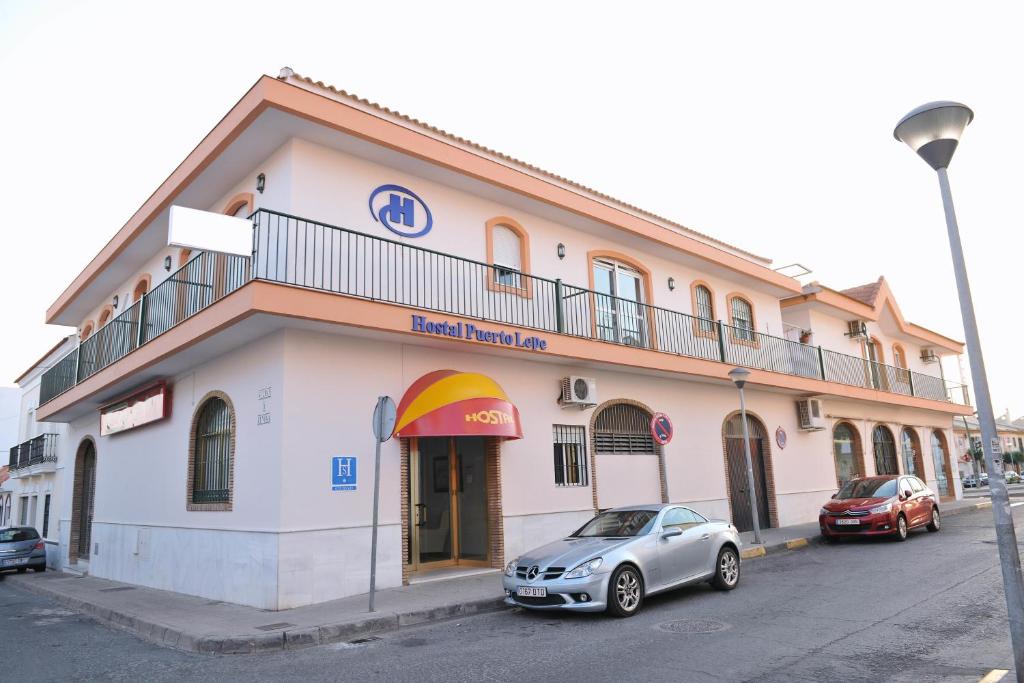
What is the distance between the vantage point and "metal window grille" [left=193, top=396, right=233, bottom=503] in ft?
39.0

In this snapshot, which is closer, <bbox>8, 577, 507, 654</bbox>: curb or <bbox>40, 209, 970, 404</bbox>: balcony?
<bbox>8, 577, 507, 654</bbox>: curb

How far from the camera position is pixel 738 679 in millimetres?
5887

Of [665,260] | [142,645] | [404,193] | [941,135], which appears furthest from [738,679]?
[665,260]

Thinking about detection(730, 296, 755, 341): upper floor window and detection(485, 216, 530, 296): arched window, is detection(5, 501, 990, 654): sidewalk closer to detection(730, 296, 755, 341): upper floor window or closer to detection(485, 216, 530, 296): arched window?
detection(485, 216, 530, 296): arched window

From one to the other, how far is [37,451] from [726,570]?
2317cm

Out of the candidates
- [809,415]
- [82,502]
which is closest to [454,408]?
[809,415]

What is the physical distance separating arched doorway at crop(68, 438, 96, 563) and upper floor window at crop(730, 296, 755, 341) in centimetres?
1848

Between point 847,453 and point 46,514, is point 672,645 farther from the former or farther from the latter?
point 46,514

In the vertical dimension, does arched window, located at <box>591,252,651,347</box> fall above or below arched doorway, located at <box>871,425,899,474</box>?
above

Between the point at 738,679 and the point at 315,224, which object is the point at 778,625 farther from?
the point at 315,224

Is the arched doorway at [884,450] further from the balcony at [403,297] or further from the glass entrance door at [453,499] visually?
the glass entrance door at [453,499]

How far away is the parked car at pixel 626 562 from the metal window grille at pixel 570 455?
3.61 metres

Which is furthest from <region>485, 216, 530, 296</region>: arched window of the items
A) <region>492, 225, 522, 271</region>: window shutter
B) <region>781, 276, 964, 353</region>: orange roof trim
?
<region>781, 276, 964, 353</region>: orange roof trim

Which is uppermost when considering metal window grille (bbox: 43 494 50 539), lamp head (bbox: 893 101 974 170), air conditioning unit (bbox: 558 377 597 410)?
lamp head (bbox: 893 101 974 170)
